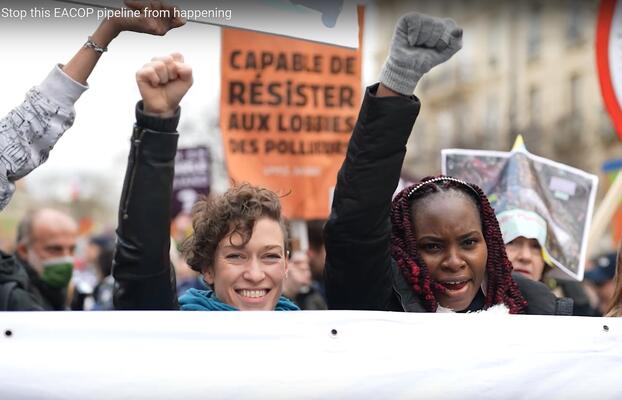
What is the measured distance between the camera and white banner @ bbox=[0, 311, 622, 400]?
2.31 meters

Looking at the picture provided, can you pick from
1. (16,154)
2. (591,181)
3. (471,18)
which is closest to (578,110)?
(471,18)

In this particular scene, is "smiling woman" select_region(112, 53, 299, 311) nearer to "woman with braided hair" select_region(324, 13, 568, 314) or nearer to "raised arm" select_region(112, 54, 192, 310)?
"raised arm" select_region(112, 54, 192, 310)

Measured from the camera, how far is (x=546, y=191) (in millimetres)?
4375

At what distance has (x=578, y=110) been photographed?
113 ft

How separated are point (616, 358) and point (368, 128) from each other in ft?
2.64

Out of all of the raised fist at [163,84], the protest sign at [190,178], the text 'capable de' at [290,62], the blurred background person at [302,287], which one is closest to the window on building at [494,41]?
the protest sign at [190,178]

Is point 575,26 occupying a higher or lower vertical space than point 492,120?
higher

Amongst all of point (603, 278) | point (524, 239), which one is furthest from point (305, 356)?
point (603, 278)

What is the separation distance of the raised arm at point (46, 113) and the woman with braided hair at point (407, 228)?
0.56m

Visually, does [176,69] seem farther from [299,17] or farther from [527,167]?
[527,167]

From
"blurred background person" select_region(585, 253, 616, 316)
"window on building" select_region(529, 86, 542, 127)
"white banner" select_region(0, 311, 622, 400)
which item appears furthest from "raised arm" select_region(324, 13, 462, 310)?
"window on building" select_region(529, 86, 542, 127)

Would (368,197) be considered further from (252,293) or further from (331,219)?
(252,293)

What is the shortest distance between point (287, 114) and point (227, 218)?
4.08 meters

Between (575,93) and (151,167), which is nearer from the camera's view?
(151,167)
